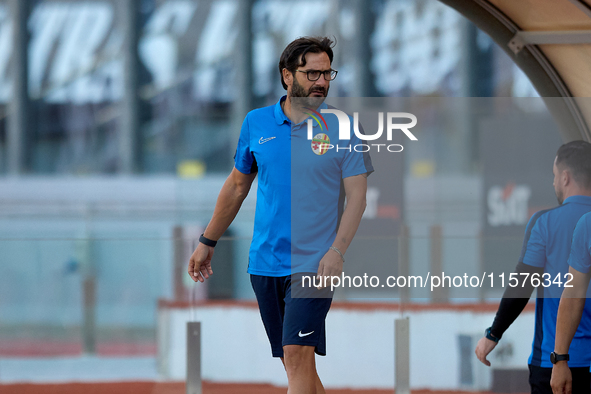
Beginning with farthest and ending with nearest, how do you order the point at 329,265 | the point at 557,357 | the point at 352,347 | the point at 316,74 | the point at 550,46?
the point at 352,347 < the point at 550,46 < the point at 316,74 < the point at 329,265 < the point at 557,357

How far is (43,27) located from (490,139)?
34.2 feet

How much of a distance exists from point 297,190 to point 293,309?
1.51ft

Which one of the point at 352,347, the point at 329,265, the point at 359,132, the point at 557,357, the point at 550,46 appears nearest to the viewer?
the point at 557,357

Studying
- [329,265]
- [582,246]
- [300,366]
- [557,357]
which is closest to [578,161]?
[582,246]

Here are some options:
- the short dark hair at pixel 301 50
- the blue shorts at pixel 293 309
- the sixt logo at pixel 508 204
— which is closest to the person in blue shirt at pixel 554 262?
the sixt logo at pixel 508 204

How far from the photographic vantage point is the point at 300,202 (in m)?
2.86

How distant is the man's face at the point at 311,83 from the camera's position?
2848 mm

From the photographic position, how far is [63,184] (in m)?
11.8

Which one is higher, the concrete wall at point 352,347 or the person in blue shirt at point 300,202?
the person in blue shirt at point 300,202

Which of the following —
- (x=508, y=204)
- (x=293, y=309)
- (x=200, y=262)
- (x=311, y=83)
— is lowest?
(x=293, y=309)

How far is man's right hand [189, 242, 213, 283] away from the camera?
3.08m

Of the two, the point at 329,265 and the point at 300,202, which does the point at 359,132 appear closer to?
the point at 300,202

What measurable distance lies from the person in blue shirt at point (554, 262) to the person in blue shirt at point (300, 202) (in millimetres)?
659

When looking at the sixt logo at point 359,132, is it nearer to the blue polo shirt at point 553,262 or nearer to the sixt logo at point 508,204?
the sixt logo at point 508,204
